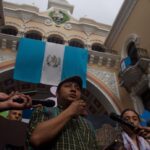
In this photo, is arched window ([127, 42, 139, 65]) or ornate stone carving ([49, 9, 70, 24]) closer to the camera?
arched window ([127, 42, 139, 65])

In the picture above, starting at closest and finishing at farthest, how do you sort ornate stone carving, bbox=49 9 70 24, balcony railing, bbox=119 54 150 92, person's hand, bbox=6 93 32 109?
1. person's hand, bbox=6 93 32 109
2. balcony railing, bbox=119 54 150 92
3. ornate stone carving, bbox=49 9 70 24

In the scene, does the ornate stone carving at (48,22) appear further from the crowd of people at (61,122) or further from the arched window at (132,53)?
the crowd of people at (61,122)

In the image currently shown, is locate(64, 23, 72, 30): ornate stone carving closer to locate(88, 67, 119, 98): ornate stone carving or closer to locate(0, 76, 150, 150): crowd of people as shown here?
locate(88, 67, 119, 98): ornate stone carving

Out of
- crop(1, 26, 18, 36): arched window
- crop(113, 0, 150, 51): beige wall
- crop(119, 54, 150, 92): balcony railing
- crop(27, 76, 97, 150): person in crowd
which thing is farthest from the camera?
crop(1, 26, 18, 36): arched window

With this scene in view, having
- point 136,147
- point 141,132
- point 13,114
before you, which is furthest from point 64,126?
point 13,114

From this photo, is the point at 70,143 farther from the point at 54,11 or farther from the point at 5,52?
the point at 54,11

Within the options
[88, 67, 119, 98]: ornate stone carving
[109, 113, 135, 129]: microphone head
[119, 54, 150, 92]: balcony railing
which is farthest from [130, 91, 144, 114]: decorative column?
[109, 113, 135, 129]: microphone head

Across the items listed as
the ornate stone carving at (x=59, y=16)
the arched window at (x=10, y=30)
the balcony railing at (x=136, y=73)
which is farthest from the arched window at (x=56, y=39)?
the balcony railing at (x=136, y=73)

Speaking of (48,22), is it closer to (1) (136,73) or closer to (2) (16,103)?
(1) (136,73)

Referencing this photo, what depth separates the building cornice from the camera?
1022 centimetres

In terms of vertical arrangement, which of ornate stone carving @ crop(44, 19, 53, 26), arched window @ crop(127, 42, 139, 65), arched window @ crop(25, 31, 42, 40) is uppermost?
ornate stone carving @ crop(44, 19, 53, 26)

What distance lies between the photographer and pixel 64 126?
5.15ft

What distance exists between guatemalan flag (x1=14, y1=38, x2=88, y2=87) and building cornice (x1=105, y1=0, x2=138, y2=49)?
2.39 metres

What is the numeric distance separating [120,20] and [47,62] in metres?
3.65
